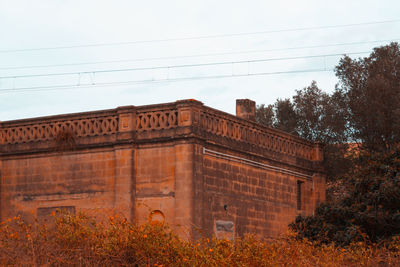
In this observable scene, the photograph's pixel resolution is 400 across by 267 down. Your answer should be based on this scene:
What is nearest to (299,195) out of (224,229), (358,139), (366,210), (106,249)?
(358,139)

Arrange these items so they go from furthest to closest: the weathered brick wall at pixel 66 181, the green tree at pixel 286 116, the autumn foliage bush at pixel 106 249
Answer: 1. the green tree at pixel 286 116
2. the weathered brick wall at pixel 66 181
3. the autumn foliage bush at pixel 106 249

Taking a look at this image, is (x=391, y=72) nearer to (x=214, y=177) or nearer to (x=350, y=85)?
(x=350, y=85)

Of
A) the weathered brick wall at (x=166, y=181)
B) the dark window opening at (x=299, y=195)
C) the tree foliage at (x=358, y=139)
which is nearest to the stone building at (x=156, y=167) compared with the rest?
the weathered brick wall at (x=166, y=181)

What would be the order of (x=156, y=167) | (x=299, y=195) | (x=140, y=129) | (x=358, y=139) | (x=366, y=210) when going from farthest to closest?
(x=358, y=139) → (x=299, y=195) → (x=140, y=129) → (x=156, y=167) → (x=366, y=210)

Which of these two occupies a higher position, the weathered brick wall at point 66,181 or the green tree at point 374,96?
the green tree at point 374,96

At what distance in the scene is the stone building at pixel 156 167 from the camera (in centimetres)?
2238

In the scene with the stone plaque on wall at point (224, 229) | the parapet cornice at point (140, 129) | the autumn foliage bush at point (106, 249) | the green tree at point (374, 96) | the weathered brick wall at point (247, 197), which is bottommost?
the autumn foliage bush at point (106, 249)

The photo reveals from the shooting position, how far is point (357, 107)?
98.5ft

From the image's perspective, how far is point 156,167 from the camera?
2284 cm

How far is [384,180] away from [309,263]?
643 centimetres

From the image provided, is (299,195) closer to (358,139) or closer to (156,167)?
(358,139)

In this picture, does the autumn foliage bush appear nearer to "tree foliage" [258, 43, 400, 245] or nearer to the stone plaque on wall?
"tree foliage" [258, 43, 400, 245]

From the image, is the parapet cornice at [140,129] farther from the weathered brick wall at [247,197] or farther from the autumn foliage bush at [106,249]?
the autumn foliage bush at [106,249]

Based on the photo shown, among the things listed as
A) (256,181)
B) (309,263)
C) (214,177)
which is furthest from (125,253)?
(256,181)
